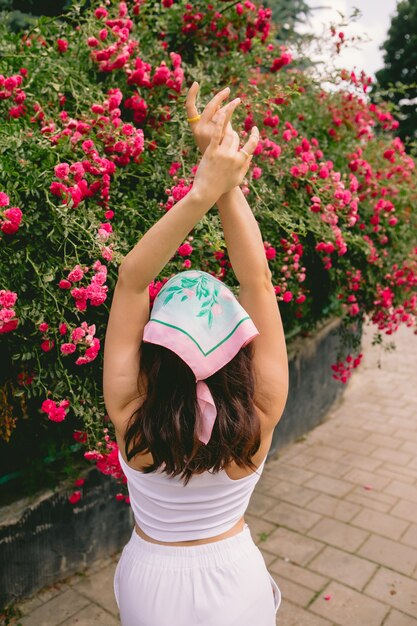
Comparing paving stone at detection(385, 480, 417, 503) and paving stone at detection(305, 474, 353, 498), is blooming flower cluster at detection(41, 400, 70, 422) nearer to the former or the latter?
paving stone at detection(305, 474, 353, 498)

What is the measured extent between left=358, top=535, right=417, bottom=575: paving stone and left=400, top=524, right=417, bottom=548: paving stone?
5 centimetres

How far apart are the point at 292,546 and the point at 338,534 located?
1.15 ft

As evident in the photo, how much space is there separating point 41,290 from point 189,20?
2.37 meters

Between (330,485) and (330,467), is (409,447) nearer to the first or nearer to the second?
(330,467)

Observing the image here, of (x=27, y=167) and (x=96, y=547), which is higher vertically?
(x=27, y=167)

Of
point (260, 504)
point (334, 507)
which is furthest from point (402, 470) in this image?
point (260, 504)

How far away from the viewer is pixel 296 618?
2930 mm

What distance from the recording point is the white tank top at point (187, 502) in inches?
56.5

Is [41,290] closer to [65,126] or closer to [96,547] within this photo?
[65,126]

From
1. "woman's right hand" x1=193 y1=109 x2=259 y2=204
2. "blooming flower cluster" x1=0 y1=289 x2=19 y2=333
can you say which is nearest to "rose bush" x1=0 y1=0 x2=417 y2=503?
"blooming flower cluster" x1=0 y1=289 x2=19 y2=333

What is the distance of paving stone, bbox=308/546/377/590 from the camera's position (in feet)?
10.6

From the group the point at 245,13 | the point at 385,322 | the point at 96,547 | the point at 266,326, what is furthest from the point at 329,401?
the point at 266,326

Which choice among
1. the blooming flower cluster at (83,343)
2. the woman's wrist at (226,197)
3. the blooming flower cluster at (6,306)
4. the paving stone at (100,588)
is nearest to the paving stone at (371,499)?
the paving stone at (100,588)

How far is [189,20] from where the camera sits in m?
3.61
